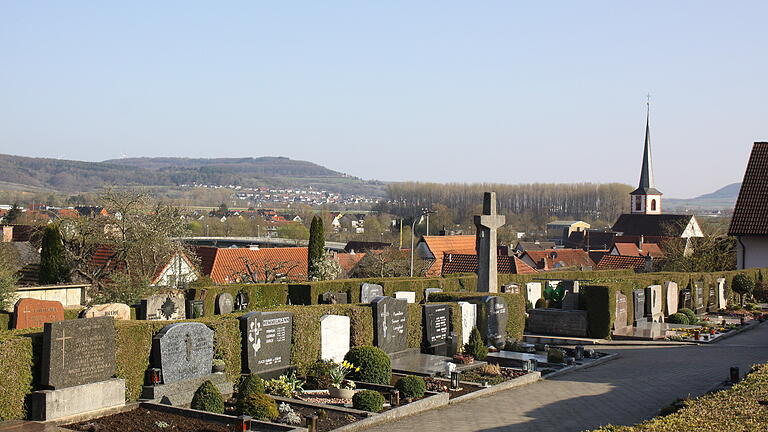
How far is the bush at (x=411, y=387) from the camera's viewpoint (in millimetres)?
15766

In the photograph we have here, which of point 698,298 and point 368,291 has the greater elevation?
point 368,291

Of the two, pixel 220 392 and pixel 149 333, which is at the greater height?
pixel 149 333

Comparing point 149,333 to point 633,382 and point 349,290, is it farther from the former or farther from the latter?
point 349,290

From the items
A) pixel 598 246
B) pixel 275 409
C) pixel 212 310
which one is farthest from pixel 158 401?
pixel 598 246

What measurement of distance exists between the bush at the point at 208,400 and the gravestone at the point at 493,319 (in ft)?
34.2

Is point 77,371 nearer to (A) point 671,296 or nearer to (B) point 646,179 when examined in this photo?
(A) point 671,296

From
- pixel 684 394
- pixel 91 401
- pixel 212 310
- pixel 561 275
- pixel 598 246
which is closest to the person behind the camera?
pixel 91 401

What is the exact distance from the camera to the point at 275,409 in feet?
45.2

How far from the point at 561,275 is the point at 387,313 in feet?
76.0

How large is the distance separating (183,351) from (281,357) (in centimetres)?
257

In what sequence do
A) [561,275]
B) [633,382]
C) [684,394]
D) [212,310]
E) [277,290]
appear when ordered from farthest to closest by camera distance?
[561,275], [277,290], [212,310], [633,382], [684,394]

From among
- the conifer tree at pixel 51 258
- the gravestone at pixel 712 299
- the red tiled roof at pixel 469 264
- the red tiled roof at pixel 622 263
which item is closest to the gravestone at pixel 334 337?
the conifer tree at pixel 51 258

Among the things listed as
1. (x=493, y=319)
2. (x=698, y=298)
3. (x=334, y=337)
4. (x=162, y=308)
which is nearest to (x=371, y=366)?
(x=334, y=337)

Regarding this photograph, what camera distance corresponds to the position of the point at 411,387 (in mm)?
15758
